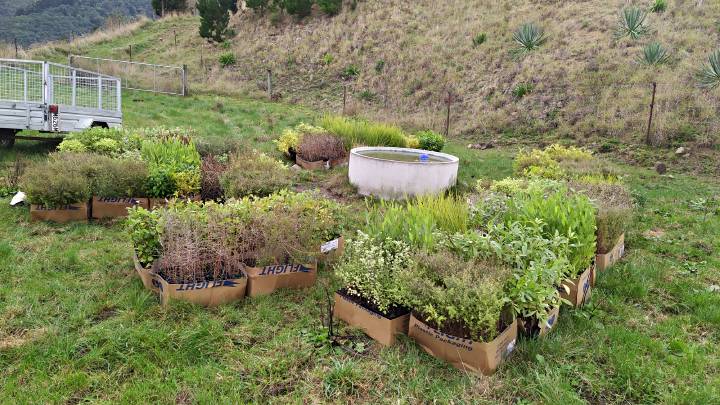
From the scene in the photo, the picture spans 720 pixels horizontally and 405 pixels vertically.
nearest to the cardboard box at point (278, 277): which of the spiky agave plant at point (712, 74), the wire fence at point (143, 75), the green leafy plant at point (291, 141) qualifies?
the green leafy plant at point (291, 141)

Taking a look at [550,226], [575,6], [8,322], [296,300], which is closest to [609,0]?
[575,6]

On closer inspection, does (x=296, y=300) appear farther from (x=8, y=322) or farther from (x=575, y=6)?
(x=575, y=6)

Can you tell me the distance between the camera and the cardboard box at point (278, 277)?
3.74m

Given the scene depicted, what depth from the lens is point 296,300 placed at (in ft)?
12.4

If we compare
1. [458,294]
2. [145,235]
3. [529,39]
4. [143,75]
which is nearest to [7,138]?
[145,235]

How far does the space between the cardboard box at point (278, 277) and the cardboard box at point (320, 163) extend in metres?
5.27

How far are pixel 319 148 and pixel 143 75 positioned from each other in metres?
13.0

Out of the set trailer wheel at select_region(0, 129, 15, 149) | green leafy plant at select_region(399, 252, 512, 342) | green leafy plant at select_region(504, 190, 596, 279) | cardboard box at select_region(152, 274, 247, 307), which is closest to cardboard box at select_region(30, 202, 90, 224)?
cardboard box at select_region(152, 274, 247, 307)

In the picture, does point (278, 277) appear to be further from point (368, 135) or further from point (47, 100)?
point (47, 100)

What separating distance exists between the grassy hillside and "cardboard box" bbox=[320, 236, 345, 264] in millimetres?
9170

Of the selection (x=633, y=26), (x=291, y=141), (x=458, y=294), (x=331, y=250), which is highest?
(x=633, y=26)

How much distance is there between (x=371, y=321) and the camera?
3230mm

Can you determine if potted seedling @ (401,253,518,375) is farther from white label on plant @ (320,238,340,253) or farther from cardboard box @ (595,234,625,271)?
cardboard box @ (595,234,625,271)

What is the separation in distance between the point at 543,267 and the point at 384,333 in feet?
3.73
